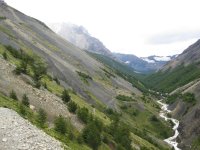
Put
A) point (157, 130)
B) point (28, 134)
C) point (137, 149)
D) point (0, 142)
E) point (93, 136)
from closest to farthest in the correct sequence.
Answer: point (0, 142)
point (28, 134)
point (93, 136)
point (137, 149)
point (157, 130)

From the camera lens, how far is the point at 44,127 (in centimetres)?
4716

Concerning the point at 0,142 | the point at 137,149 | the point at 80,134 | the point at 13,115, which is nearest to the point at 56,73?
the point at 137,149

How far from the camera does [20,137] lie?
→ 121 ft

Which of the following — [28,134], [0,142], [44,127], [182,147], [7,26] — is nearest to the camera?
[0,142]

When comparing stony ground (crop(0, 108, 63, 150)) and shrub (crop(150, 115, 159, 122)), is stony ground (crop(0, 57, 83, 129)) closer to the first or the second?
stony ground (crop(0, 108, 63, 150))

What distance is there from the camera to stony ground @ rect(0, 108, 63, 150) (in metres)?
35.3

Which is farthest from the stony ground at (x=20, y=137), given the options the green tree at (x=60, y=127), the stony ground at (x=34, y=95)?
the stony ground at (x=34, y=95)

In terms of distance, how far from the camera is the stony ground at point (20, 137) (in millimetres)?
35312

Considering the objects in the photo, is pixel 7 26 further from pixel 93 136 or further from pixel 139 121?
pixel 93 136

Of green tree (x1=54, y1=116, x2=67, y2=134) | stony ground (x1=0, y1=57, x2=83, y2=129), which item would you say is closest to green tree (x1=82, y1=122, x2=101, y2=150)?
green tree (x1=54, y1=116, x2=67, y2=134)

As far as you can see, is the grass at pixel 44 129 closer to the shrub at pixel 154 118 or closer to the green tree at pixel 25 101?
the green tree at pixel 25 101

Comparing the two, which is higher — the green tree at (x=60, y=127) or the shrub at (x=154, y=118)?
the green tree at (x=60, y=127)

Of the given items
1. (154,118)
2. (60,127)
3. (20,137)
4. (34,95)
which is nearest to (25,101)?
(34,95)

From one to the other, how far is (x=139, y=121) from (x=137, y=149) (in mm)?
66168
